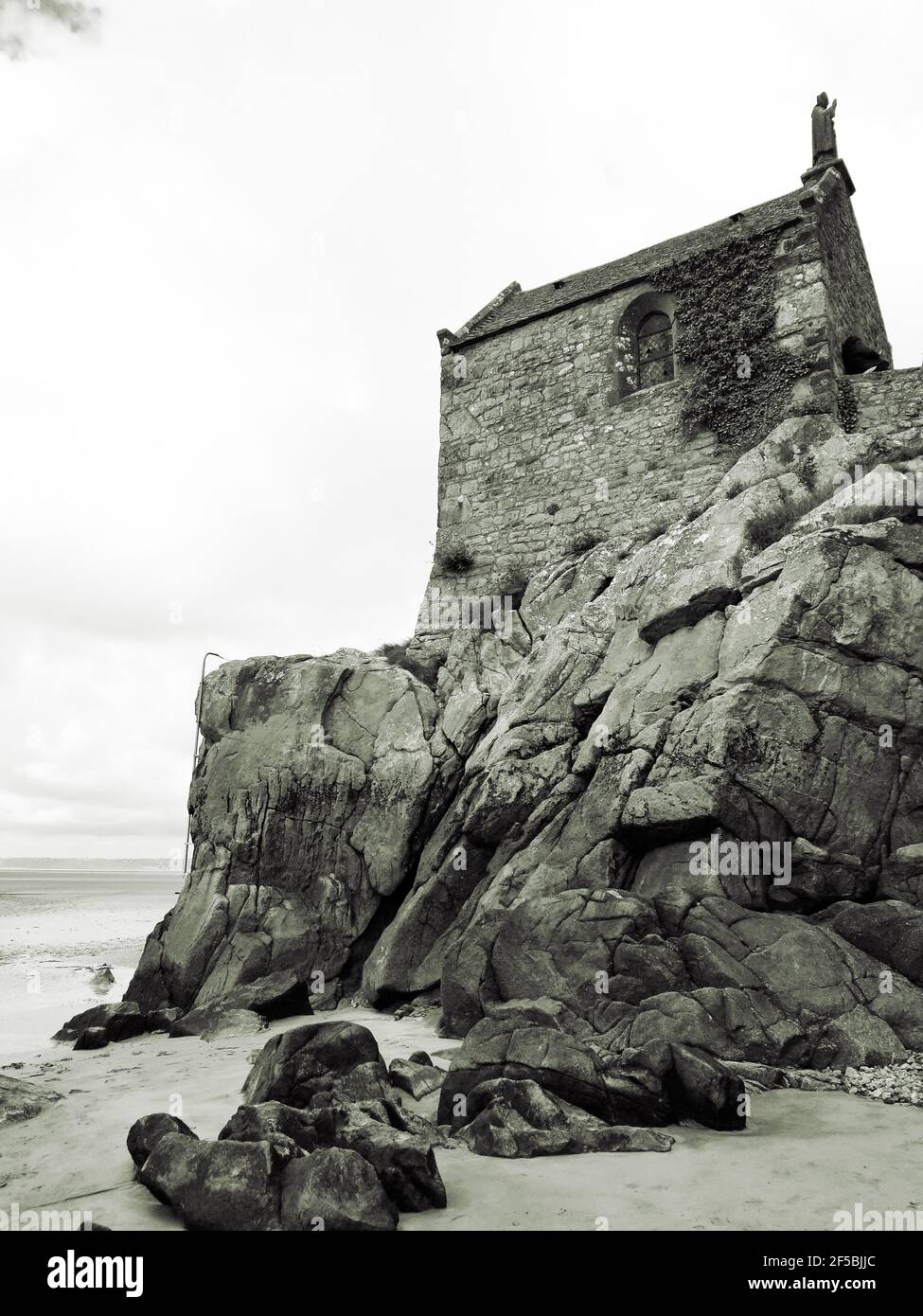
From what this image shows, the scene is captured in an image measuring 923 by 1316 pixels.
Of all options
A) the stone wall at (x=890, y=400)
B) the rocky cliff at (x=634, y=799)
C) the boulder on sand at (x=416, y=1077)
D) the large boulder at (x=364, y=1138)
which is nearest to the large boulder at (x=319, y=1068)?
the boulder on sand at (x=416, y=1077)

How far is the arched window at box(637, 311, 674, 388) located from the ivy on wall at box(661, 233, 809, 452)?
701 millimetres

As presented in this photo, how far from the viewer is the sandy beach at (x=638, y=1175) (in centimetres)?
468

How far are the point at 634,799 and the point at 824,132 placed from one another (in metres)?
17.4

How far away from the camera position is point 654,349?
62.4 ft

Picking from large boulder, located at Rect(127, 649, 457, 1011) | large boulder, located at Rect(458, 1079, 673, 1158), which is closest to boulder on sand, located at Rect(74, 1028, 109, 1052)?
large boulder, located at Rect(127, 649, 457, 1011)

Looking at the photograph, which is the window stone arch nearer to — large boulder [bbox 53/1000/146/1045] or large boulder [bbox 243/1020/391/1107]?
large boulder [bbox 243/1020/391/1107]

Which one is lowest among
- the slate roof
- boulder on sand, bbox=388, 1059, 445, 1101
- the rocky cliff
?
boulder on sand, bbox=388, 1059, 445, 1101

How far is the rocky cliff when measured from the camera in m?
7.98

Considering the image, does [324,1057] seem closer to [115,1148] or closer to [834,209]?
[115,1148]

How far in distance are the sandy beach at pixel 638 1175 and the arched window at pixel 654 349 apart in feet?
52.6

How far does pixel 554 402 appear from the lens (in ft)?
65.0

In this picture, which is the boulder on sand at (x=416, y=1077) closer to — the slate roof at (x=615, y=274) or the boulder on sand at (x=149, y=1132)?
the boulder on sand at (x=149, y=1132)

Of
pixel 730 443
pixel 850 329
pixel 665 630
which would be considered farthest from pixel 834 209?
pixel 665 630

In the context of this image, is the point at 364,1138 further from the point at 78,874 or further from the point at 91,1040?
the point at 78,874
